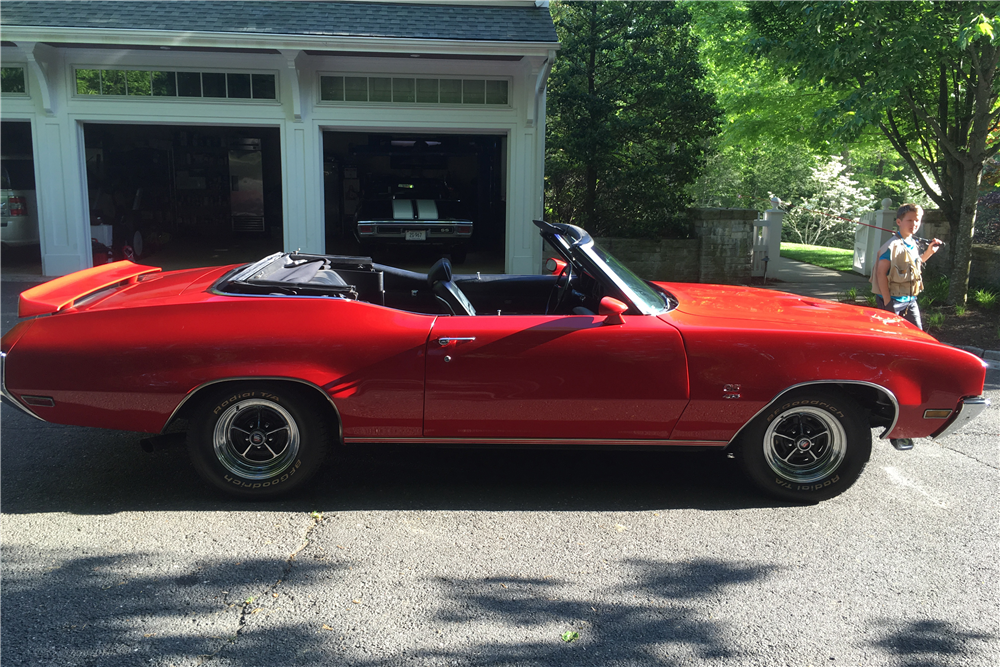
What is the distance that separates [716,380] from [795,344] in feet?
1.54

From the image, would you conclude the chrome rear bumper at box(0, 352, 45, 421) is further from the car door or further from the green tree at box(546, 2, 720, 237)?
the green tree at box(546, 2, 720, 237)

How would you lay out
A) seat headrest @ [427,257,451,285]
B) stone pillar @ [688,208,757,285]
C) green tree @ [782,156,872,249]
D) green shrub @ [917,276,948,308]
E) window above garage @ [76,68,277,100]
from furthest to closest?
green tree @ [782,156,872,249]
stone pillar @ [688,208,757,285]
window above garage @ [76,68,277,100]
green shrub @ [917,276,948,308]
seat headrest @ [427,257,451,285]

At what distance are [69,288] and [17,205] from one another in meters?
11.3

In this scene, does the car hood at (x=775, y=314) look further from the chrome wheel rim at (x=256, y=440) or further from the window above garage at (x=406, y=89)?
the window above garage at (x=406, y=89)

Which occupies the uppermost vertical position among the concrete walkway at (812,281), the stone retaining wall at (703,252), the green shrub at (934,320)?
the stone retaining wall at (703,252)

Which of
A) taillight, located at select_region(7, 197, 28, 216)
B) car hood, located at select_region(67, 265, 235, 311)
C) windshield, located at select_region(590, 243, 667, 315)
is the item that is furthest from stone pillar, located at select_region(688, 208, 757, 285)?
taillight, located at select_region(7, 197, 28, 216)

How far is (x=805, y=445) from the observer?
450cm

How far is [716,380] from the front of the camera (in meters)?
4.32

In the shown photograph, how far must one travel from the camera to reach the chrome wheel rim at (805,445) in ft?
14.6

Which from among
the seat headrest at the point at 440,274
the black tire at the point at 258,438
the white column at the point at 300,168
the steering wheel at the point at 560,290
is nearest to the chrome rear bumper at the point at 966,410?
the steering wheel at the point at 560,290

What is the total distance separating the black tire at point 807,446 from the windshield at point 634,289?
854 millimetres

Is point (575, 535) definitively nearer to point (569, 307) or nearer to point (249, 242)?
point (569, 307)

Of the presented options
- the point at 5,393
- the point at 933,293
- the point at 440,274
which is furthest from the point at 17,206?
the point at 933,293

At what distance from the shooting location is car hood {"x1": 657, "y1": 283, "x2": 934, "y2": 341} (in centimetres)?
449
